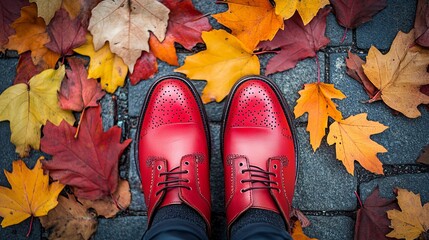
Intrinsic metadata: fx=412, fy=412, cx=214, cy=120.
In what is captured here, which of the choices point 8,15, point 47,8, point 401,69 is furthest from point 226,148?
point 8,15

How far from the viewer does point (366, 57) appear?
4.87 feet

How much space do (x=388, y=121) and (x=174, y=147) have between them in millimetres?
818

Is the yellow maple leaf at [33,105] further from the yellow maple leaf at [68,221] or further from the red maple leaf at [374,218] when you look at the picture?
the red maple leaf at [374,218]

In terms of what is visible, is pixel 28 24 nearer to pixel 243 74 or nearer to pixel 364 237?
pixel 243 74

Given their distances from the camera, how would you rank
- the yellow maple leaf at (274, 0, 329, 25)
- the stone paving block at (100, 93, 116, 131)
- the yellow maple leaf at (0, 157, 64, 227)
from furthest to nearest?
the stone paving block at (100, 93, 116, 131) → the yellow maple leaf at (0, 157, 64, 227) → the yellow maple leaf at (274, 0, 329, 25)

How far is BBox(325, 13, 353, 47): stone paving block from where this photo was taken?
1.55 metres

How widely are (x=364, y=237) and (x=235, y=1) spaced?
3.20 ft

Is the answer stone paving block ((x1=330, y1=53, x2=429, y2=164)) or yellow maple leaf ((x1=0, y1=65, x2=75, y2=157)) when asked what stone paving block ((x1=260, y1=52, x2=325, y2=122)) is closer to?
stone paving block ((x1=330, y1=53, x2=429, y2=164))

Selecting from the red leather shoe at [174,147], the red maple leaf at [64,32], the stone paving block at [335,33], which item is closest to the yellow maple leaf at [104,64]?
the red maple leaf at [64,32]

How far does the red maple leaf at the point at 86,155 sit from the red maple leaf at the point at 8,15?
0.36 m

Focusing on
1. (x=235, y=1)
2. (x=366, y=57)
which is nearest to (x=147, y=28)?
(x=235, y=1)

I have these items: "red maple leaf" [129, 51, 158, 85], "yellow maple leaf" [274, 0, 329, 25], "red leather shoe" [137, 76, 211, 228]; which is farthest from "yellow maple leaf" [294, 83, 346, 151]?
"red maple leaf" [129, 51, 158, 85]

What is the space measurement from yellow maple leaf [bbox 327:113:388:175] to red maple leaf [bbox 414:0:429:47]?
1.08 feet

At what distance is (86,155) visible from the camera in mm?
1488
